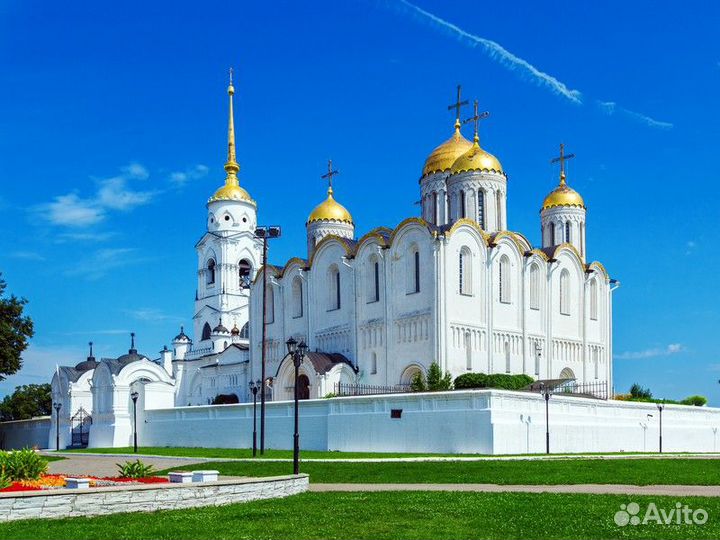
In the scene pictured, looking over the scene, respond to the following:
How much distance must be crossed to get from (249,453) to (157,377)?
18736 mm

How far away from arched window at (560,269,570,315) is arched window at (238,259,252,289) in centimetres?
2807

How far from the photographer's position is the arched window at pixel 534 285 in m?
50.7

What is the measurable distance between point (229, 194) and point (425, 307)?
104 ft

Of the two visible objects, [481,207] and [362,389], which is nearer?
[362,389]

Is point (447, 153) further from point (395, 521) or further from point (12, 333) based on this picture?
point (395, 521)

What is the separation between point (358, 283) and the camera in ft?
164

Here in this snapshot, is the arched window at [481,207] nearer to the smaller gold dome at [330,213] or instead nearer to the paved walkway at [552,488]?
the smaller gold dome at [330,213]

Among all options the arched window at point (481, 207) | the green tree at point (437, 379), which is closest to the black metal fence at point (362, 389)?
the green tree at point (437, 379)

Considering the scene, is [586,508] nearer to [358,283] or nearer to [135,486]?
[135,486]

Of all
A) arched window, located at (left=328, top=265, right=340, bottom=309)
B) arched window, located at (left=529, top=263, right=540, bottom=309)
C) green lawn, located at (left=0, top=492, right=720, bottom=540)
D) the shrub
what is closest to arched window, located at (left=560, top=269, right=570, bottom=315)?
arched window, located at (left=529, top=263, right=540, bottom=309)

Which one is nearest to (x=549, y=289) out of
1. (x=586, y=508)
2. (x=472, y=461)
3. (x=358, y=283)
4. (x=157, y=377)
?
(x=358, y=283)

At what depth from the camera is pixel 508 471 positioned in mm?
22391

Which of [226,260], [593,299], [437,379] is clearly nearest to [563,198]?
[593,299]

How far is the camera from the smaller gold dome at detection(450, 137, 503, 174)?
51.3 metres
